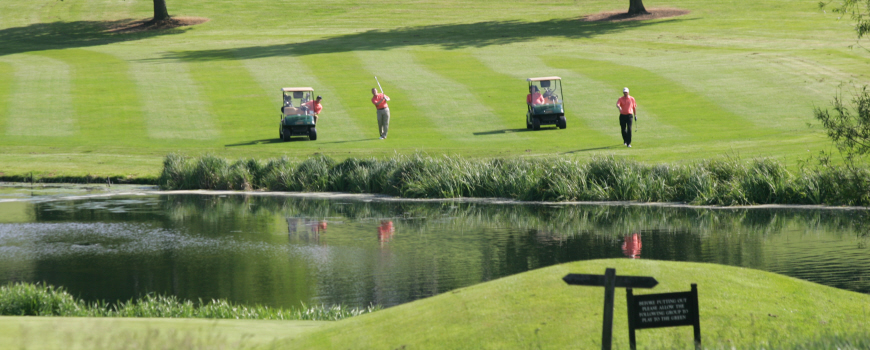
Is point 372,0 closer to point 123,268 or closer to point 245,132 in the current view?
point 245,132

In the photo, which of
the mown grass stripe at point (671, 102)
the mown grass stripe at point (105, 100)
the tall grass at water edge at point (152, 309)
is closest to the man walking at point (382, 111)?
the mown grass stripe at point (105, 100)

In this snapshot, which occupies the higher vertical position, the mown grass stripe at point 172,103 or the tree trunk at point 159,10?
the tree trunk at point 159,10

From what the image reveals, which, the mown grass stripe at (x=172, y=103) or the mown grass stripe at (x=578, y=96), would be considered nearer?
the mown grass stripe at (x=578, y=96)

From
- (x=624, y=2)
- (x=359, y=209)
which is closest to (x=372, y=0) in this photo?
(x=624, y=2)

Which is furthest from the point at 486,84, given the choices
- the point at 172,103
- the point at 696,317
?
the point at 696,317

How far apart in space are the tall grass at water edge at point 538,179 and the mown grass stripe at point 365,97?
188 inches

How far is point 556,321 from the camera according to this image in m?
7.33

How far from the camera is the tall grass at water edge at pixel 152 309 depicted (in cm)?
1052

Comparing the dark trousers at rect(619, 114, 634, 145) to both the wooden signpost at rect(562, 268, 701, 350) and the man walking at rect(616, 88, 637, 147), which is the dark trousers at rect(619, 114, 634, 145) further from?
the wooden signpost at rect(562, 268, 701, 350)

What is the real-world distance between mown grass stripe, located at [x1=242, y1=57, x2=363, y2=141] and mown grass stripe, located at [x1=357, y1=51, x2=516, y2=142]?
2.97m

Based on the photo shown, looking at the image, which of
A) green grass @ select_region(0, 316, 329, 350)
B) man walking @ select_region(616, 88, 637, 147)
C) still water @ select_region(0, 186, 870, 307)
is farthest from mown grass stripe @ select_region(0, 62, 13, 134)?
green grass @ select_region(0, 316, 329, 350)

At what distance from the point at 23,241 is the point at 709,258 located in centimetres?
1315

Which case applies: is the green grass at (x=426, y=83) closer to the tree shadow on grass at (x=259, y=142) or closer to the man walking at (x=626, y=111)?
the tree shadow on grass at (x=259, y=142)

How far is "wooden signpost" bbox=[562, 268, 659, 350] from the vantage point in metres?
6.39
